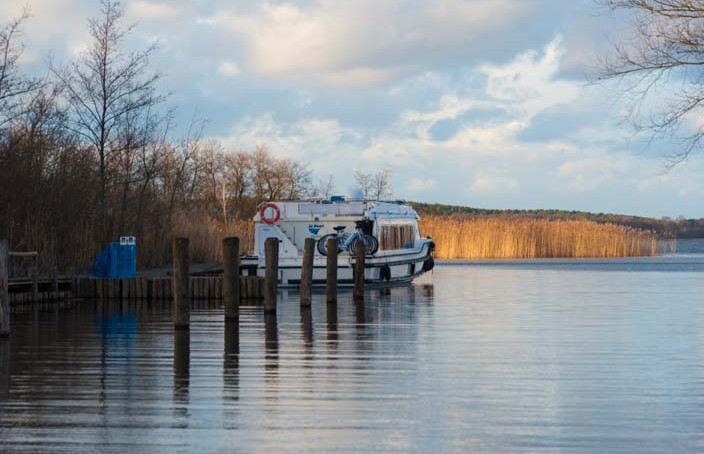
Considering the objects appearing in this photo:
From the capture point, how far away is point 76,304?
24984 mm

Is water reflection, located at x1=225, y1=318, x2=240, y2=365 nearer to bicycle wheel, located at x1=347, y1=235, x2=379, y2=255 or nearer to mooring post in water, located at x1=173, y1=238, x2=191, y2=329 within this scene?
mooring post in water, located at x1=173, y1=238, x2=191, y2=329

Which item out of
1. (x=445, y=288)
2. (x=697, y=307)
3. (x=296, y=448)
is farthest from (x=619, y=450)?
(x=445, y=288)

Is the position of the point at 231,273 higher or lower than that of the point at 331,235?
lower

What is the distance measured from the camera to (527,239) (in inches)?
2250

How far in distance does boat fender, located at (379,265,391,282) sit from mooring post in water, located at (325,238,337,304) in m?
9.28

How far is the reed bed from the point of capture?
55.3 metres

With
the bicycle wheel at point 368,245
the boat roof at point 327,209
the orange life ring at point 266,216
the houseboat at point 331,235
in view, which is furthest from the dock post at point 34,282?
the bicycle wheel at point 368,245

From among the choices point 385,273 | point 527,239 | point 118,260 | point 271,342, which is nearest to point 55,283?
point 118,260

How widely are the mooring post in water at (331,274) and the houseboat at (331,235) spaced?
790cm

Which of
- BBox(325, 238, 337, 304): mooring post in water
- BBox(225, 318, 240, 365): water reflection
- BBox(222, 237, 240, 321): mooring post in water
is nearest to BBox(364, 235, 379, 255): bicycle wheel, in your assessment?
BBox(325, 238, 337, 304): mooring post in water

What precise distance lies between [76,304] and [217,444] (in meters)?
17.1

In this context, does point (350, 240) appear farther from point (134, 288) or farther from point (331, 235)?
point (134, 288)

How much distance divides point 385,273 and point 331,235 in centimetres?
196

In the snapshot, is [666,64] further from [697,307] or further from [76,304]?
[76,304]
